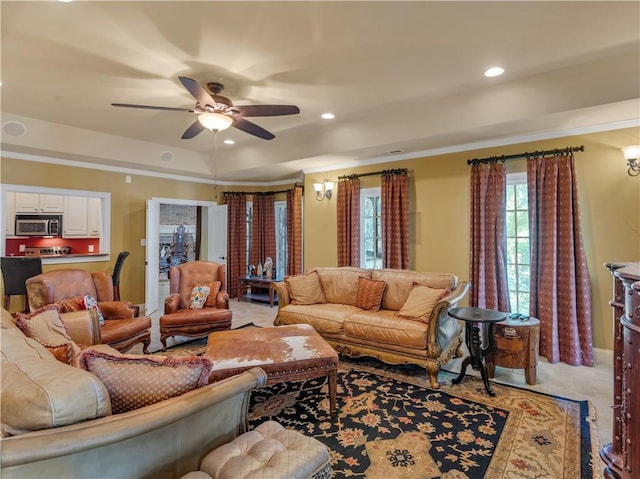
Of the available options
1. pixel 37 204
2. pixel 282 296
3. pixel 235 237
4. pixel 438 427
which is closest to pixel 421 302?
pixel 438 427

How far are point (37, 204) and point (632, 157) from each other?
9328 millimetres

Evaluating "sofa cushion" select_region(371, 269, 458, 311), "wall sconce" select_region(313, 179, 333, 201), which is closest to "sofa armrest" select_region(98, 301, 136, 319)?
"sofa cushion" select_region(371, 269, 458, 311)

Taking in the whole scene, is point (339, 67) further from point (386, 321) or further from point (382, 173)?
point (386, 321)

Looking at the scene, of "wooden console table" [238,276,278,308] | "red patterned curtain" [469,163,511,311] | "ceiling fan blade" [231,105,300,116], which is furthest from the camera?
"wooden console table" [238,276,278,308]

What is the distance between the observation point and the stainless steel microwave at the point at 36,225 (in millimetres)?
6301

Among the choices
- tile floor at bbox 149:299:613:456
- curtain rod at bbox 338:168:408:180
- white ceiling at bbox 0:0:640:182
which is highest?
white ceiling at bbox 0:0:640:182

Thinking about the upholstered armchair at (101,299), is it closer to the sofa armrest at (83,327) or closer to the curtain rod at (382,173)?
the sofa armrest at (83,327)

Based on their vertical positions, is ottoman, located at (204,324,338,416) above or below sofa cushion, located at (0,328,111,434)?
below

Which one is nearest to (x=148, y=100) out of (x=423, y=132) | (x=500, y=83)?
(x=423, y=132)

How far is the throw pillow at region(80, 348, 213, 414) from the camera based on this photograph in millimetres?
1326

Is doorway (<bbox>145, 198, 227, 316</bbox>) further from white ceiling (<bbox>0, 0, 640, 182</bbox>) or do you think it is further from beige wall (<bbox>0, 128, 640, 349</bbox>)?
white ceiling (<bbox>0, 0, 640, 182</bbox>)

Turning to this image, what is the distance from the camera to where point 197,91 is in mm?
2684

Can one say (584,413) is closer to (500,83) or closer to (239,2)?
(500,83)

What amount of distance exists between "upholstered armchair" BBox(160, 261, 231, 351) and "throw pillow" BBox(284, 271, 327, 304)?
0.86 m
